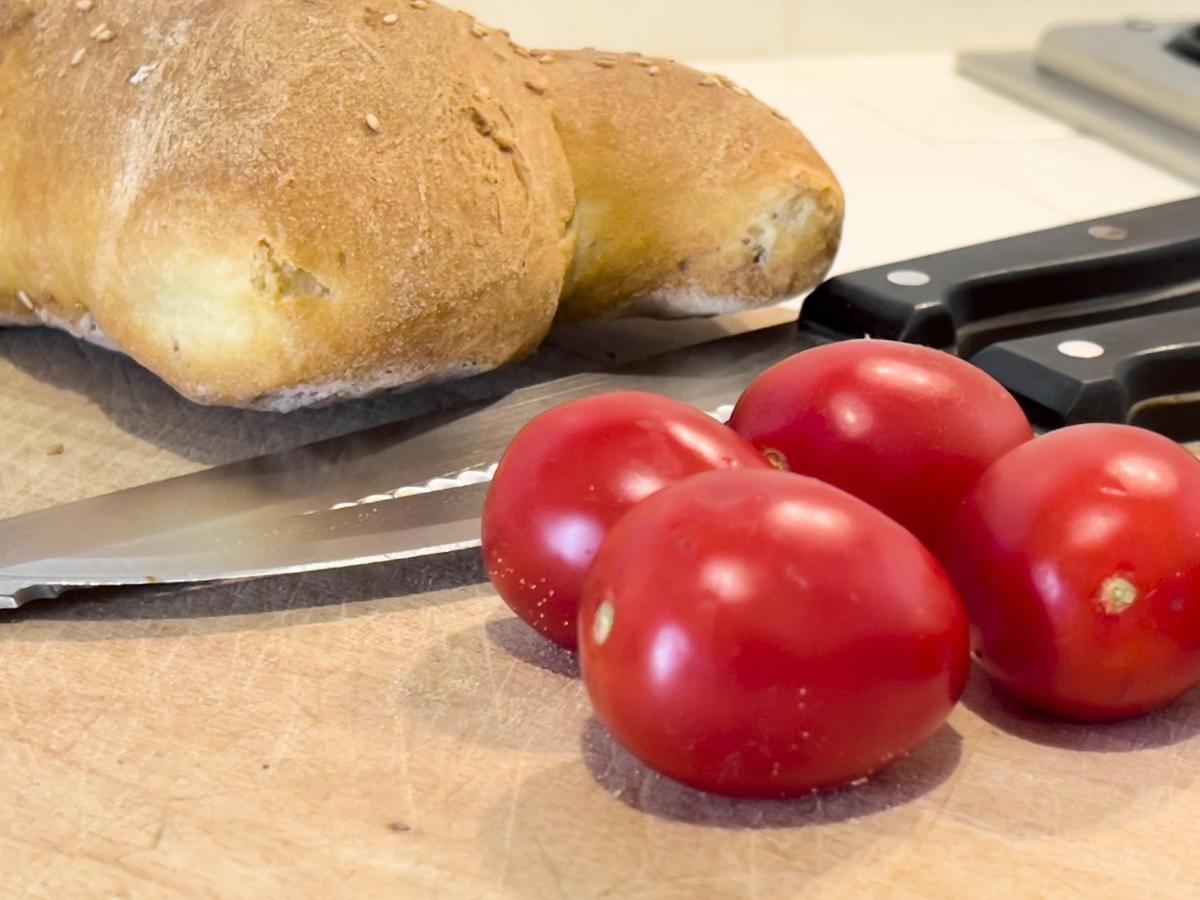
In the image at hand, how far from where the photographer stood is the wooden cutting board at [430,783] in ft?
2.00

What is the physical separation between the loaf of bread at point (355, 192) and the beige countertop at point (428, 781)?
0.50 ft

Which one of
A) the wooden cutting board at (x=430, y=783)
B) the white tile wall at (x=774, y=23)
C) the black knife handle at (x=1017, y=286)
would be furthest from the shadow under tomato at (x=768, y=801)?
the white tile wall at (x=774, y=23)

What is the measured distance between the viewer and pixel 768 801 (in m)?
0.64

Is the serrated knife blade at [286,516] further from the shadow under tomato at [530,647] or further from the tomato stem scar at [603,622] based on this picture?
the tomato stem scar at [603,622]

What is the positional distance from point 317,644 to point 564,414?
18cm

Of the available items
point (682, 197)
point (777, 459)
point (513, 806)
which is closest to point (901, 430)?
point (777, 459)

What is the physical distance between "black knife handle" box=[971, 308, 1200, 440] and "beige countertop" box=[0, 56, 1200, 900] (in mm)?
272

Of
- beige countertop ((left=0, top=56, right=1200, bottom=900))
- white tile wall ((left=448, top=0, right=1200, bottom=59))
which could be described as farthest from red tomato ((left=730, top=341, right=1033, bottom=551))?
white tile wall ((left=448, top=0, right=1200, bottom=59))

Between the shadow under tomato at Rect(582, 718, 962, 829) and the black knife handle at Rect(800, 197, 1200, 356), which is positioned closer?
the shadow under tomato at Rect(582, 718, 962, 829)

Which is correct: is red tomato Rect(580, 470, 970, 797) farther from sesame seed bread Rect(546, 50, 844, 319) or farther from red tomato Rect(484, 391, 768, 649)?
sesame seed bread Rect(546, 50, 844, 319)

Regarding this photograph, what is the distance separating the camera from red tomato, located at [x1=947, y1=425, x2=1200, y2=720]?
2.16ft

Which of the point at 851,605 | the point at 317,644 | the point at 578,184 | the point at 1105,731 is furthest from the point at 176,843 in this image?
the point at 578,184

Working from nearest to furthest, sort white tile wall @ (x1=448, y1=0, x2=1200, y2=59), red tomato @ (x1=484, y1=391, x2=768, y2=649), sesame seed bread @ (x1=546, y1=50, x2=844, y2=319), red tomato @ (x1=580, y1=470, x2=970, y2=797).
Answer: red tomato @ (x1=580, y1=470, x2=970, y2=797), red tomato @ (x1=484, y1=391, x2=768, y2=649), sesame seed bread @ (x1=546, y1=50, x2=844, y2=319), white tile wall @ (x1=448, y1=0, x2=1200, y2=59)

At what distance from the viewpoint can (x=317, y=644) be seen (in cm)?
78
